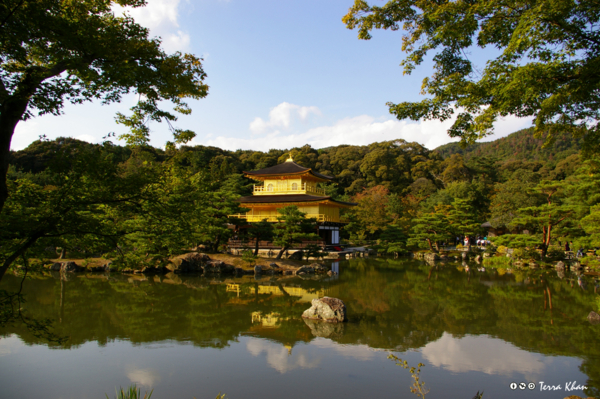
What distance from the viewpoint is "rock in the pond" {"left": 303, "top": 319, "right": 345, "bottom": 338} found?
6.72 meters

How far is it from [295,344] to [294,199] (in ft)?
59.0

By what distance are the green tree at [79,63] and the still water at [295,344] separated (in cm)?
318

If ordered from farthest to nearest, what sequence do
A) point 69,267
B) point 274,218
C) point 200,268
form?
1. point 274,218
2. point 200,268
3. point 69,267

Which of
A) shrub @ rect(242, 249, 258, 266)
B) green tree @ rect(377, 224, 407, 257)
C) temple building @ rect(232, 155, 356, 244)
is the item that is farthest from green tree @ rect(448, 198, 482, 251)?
shrub @ rect(242, 249, 258, 266)

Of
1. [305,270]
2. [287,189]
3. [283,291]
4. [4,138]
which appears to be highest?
[287,189]

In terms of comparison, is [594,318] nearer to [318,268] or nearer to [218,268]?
[318,268]

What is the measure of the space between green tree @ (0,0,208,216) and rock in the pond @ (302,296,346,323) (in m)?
4.78

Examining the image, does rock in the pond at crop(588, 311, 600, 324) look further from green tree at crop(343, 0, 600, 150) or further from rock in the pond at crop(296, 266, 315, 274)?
rock in the pond at crop(296, 266, 315, 274)

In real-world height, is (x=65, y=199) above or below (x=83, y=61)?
below

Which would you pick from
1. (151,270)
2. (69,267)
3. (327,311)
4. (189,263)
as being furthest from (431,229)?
(69,267)

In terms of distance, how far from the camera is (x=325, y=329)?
708 centimetres

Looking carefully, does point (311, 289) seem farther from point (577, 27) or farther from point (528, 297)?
point (577, 27)

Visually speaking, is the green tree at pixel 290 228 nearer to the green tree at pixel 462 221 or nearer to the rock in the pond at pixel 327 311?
the rock in the pond at pixel 327 311

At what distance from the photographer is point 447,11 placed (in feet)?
14.8
